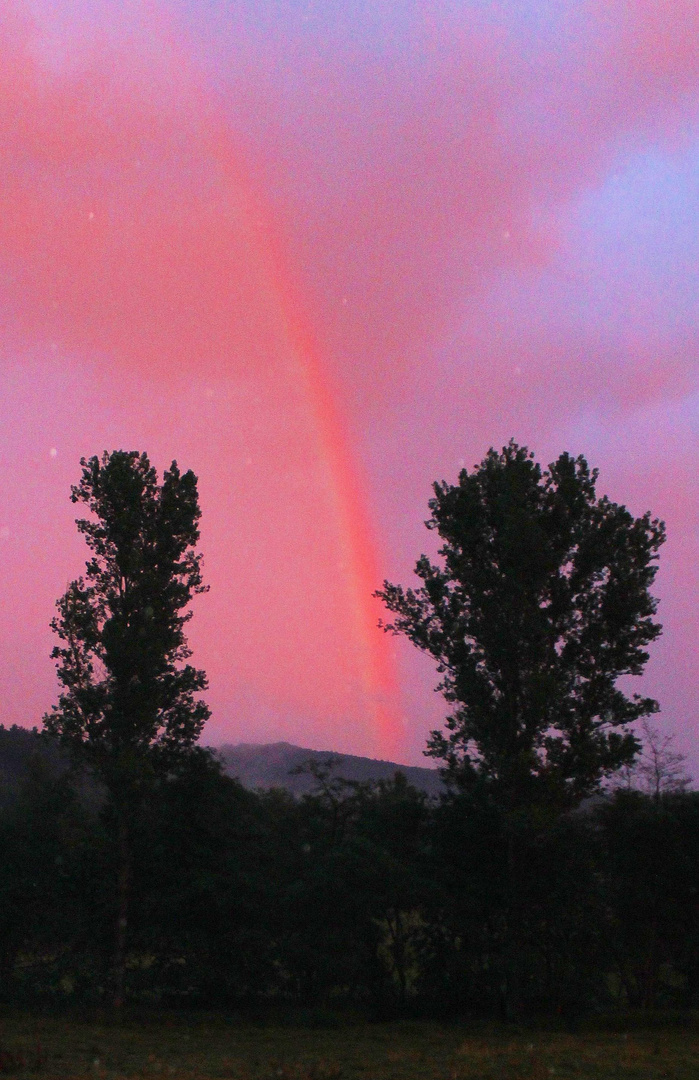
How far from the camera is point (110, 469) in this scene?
134 feet

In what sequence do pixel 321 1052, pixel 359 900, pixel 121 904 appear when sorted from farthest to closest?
1. pixel 121 904
2. pixel 359 900
3. pixel 321 1052

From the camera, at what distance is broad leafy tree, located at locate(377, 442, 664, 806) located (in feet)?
108

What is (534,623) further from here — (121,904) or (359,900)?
(121,904)

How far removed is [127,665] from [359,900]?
12.1 meters

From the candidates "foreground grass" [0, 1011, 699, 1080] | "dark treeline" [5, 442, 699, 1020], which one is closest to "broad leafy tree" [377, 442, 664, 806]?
"dark treeline" [5, 442, 699, 1020]

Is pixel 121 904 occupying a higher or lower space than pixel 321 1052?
higher

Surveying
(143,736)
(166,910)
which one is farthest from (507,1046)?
(143,736)

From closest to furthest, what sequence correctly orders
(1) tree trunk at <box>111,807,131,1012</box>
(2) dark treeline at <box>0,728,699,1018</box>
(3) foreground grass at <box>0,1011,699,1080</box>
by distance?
1. (3) foreground grass at <box>0,1011,699,1080</box>
2. (2) dark treeline at <box>0,728,699,1018</box>
3. (1) tree trunk at <box>111,807,131,1012</box>

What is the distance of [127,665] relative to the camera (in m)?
37.8

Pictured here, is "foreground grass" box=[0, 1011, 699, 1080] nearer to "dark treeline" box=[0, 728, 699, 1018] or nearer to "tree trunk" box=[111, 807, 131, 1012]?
"dark treeline" box=[0, 728, 699, 1018]

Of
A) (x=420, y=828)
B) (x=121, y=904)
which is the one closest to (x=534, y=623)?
(x=420, y=828)

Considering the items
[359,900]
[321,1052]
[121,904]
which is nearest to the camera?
[321,1052]

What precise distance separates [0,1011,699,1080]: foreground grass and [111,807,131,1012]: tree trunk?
10.4 ft

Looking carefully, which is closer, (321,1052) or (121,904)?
(321,1052)
